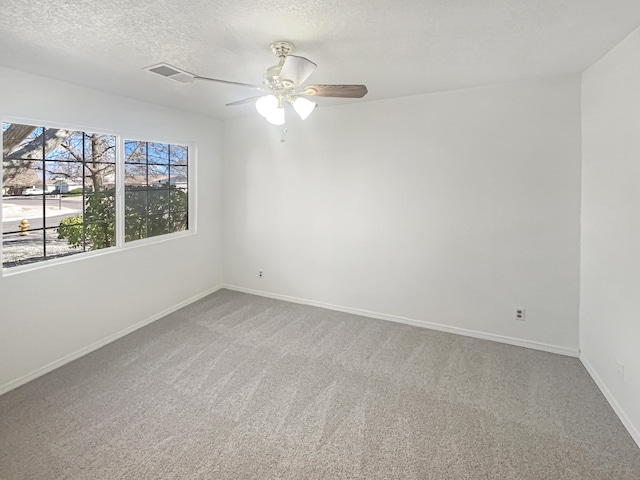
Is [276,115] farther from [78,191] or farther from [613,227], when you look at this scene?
[613,227]

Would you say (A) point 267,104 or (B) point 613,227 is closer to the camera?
(A) point 267,104

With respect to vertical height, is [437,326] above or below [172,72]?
below

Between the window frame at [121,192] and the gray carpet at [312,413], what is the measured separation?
897mm

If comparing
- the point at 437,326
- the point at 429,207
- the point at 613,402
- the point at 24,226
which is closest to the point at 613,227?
the point at 613,402

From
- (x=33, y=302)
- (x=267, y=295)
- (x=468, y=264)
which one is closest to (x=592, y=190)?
(x=468, y=264)

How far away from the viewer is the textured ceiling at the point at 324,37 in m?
1.85

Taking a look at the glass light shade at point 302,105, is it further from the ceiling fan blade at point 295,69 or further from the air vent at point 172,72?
the air vent at point 172,72

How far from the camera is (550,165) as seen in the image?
319 centimetres

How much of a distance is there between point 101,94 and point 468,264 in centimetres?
389

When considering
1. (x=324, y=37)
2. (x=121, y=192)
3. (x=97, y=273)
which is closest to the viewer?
(x=324, y=37)

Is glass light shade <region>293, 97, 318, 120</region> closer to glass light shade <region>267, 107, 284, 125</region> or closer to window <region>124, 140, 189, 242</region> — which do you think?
glass light shade <region>267, 107, 284, 125</region>

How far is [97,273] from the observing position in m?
3.43

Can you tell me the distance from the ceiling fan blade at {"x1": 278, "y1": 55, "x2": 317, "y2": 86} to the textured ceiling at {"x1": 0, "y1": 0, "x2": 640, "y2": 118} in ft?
0.70

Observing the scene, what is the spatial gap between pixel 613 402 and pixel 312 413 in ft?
6.81
